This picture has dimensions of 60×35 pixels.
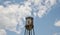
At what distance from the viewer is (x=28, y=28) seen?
3919cm

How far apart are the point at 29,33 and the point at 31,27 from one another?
231cm

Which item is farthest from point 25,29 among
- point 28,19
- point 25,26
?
point 28,19

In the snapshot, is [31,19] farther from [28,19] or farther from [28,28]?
[28,28]

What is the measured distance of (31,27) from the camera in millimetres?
39688

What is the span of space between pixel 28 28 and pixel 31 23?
287 centimetres

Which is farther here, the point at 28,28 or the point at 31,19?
the point at 31,19

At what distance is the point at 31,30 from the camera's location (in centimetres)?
3938

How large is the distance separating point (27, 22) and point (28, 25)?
1741mm

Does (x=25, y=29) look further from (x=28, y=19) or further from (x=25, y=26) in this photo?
(x=28, y=19)

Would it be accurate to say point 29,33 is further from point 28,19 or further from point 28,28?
point 28,19

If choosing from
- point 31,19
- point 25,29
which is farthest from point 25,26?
point 31,19

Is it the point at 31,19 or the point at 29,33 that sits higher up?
the point at 31,19

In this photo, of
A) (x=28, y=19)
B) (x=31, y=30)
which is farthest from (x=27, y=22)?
(x=31, y=30)

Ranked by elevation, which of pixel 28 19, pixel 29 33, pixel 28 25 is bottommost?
pixel 29 33
